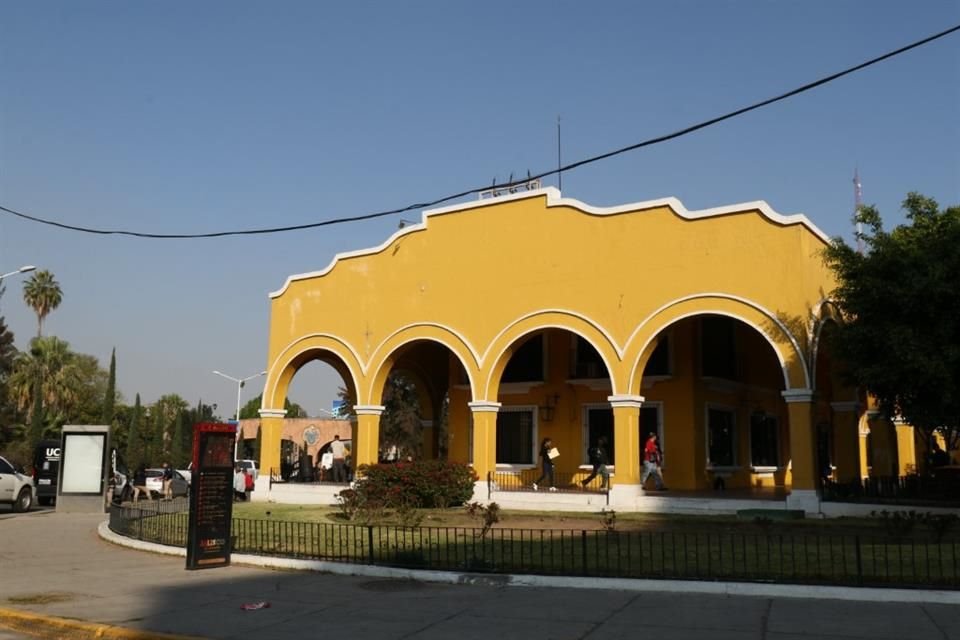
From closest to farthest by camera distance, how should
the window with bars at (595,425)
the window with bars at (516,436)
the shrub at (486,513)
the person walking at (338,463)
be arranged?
the shrub at (486,513) < the window with bars at (595,425) < the window with bars at (516,436) < the person walking at (338,463)

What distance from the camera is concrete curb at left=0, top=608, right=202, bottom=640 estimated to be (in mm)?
8406

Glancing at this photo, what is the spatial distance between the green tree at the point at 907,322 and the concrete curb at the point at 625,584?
→ 25.4 ft

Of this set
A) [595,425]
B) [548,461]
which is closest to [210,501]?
[548,461]

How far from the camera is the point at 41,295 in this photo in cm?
6619

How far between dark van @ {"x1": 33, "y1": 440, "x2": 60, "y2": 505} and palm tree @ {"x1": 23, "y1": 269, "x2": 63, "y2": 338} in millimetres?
39399

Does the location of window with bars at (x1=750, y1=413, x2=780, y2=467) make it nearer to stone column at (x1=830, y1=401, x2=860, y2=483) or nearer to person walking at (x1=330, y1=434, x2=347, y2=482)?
stone column at (x1=830, y1=401, x2=860, y2=483)

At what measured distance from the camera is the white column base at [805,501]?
18.2m

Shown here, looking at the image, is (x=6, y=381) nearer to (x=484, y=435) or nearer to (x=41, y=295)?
(x=41, y=295)

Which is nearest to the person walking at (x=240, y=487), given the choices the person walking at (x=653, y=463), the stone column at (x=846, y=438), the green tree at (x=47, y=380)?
the person walking at (x=653, y=463)

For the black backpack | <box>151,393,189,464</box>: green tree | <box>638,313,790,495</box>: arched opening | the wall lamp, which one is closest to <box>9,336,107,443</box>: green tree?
<box>151,393,189,464</box>: green tree

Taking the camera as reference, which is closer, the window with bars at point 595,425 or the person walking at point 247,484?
the window with bars at point 595,425

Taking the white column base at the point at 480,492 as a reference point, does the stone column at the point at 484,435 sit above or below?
above

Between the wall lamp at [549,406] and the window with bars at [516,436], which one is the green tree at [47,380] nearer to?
the window with bars at [516,436]

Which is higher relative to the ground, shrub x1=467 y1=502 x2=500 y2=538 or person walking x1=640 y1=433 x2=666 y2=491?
person walking x1=640 y1=433 x2=666 y2=491
